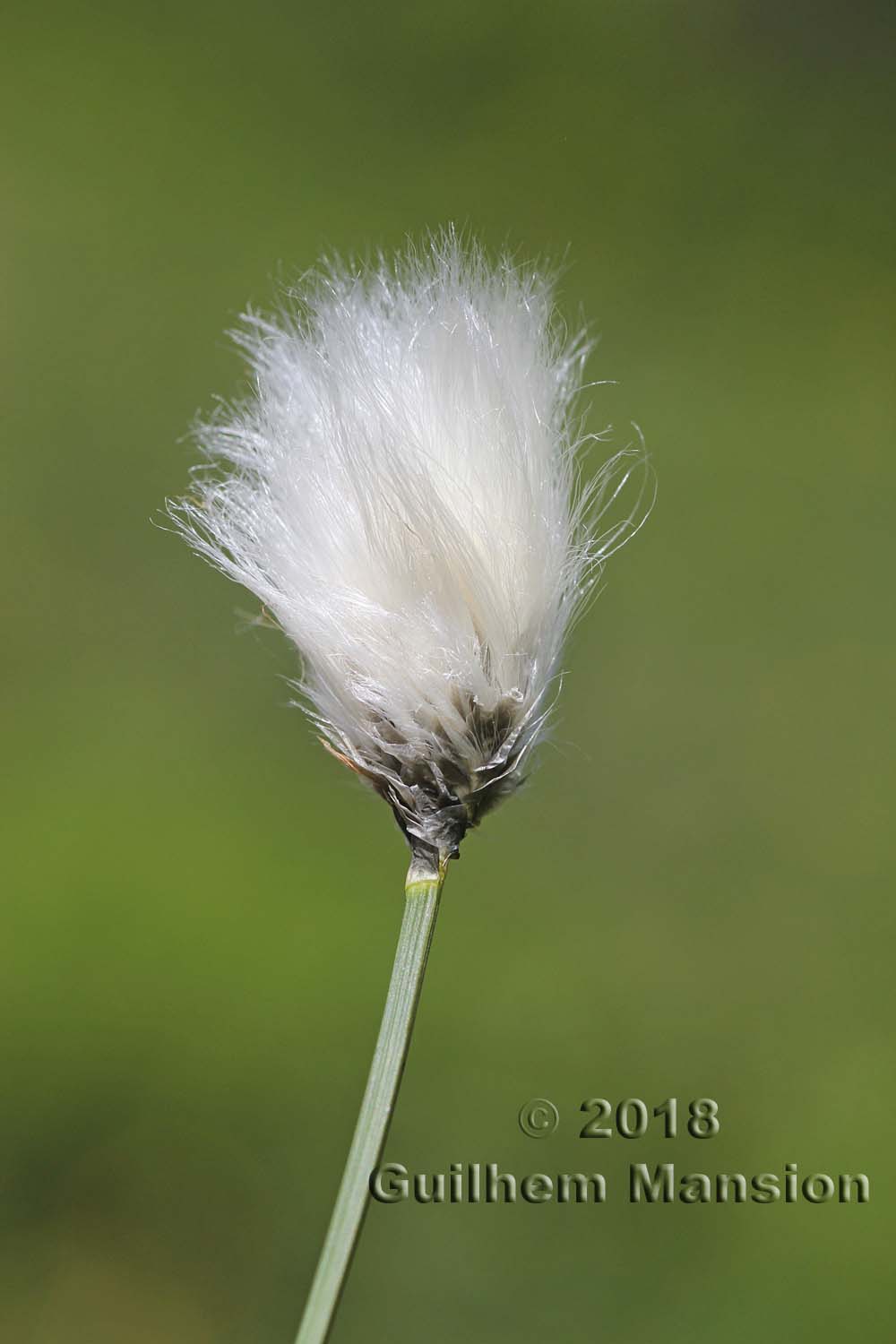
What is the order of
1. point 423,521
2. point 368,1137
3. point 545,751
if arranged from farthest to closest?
1. point 545,751
2. point 423,521
3. point 368,1137

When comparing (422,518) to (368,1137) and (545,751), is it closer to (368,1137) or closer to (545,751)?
(368,1137)

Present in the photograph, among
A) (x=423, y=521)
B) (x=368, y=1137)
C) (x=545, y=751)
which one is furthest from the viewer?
(x=545, y=751)

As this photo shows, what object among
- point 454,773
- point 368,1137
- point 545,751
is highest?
point 545,751

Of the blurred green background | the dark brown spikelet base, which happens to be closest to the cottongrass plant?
the dark brown spikelet base

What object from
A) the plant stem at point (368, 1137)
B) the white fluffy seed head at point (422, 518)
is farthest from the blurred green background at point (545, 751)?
the plant stem at point (368, 1137)

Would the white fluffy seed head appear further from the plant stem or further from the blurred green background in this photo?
the blurred green background

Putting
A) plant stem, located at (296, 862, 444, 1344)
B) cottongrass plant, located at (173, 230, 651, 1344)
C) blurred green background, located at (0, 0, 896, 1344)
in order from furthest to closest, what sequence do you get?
blurred green background, located at (0, 0, 896, 1344), cottongrass plant, located at (173, 230, 651, 1344), plant stem, located at (296, 862, 444, 1344)

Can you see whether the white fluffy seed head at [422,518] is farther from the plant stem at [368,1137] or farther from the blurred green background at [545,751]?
the blurred green background at [545,751]

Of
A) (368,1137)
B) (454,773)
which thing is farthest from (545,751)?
(368,1137)

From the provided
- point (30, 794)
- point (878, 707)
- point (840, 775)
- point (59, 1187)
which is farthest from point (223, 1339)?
point (878, 707)
